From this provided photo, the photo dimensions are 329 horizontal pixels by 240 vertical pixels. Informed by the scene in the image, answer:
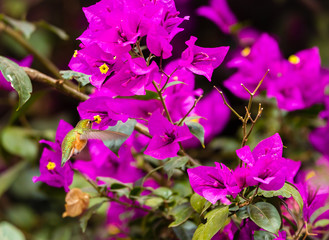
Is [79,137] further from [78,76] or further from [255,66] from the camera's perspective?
[255,66]

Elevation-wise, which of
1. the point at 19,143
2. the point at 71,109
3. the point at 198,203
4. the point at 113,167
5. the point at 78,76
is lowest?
the point at 71,109

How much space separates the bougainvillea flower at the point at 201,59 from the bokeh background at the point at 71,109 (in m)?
0.37

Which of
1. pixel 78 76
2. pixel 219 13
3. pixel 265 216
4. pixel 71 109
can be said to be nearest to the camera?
pixel 265 216

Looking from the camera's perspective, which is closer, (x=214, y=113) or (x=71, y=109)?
(x=214, y=113)

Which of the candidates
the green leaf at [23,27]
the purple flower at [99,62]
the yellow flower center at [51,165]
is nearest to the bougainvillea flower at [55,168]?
the yellow flower center at [51,165]

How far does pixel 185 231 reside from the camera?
0.62 meters

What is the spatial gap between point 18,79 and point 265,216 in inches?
13.9

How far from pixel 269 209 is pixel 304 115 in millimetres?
473

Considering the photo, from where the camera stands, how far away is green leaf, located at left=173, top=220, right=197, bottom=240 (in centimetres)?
62

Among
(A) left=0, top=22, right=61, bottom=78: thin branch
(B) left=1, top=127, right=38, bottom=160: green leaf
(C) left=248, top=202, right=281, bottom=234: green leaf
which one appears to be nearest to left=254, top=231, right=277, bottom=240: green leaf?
(C) left=248, top=202, right=281, bottom=234: green leaf

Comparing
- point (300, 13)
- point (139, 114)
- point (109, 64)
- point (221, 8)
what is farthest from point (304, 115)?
point (300, 13)

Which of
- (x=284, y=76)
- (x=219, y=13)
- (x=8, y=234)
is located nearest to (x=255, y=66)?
(x=284, y=76)

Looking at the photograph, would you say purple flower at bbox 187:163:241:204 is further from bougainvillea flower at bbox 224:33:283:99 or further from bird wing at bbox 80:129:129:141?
bougainvillea flower at bbox 224:33:283:99

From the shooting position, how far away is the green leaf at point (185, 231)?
616 millimetres
